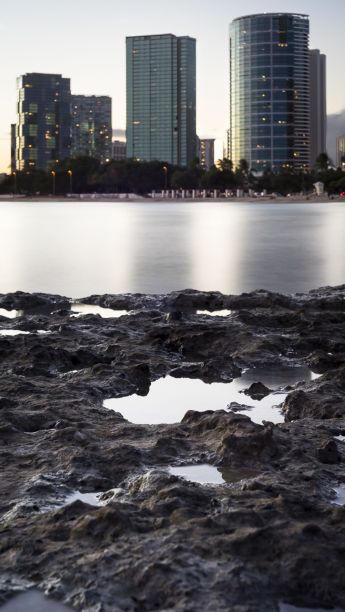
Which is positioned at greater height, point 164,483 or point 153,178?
point 153,178

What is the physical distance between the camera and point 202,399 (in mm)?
5730

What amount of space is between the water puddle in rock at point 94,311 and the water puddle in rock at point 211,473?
5499 mm

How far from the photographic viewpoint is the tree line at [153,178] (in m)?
151

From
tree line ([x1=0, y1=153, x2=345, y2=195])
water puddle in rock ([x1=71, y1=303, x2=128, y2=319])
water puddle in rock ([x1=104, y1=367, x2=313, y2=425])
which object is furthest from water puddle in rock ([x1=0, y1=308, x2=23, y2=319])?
tree line ([x1=0, y1=153, x2=345, y2=195])

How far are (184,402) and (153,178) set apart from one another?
6127 inches

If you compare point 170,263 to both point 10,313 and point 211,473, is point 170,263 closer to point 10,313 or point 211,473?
point 10,313

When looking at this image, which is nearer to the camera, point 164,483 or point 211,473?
point 164,483

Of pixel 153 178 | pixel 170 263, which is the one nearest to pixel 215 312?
pixel 170 263

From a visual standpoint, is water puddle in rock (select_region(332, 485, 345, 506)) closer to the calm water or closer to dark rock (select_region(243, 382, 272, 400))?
dark rock (select_region(243, 382, 272, 400))

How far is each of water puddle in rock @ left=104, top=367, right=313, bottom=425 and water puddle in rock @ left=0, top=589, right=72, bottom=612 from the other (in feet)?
7.63

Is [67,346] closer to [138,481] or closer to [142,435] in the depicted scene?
[142,435]

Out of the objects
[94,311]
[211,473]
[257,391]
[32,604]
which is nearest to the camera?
[32,604]

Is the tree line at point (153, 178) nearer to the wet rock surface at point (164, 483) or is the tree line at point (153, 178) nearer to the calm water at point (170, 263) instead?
the calm water at point (170, 263)

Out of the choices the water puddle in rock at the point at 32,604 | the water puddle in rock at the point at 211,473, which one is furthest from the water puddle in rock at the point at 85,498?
the water puddle in rock at the point at 32,604
